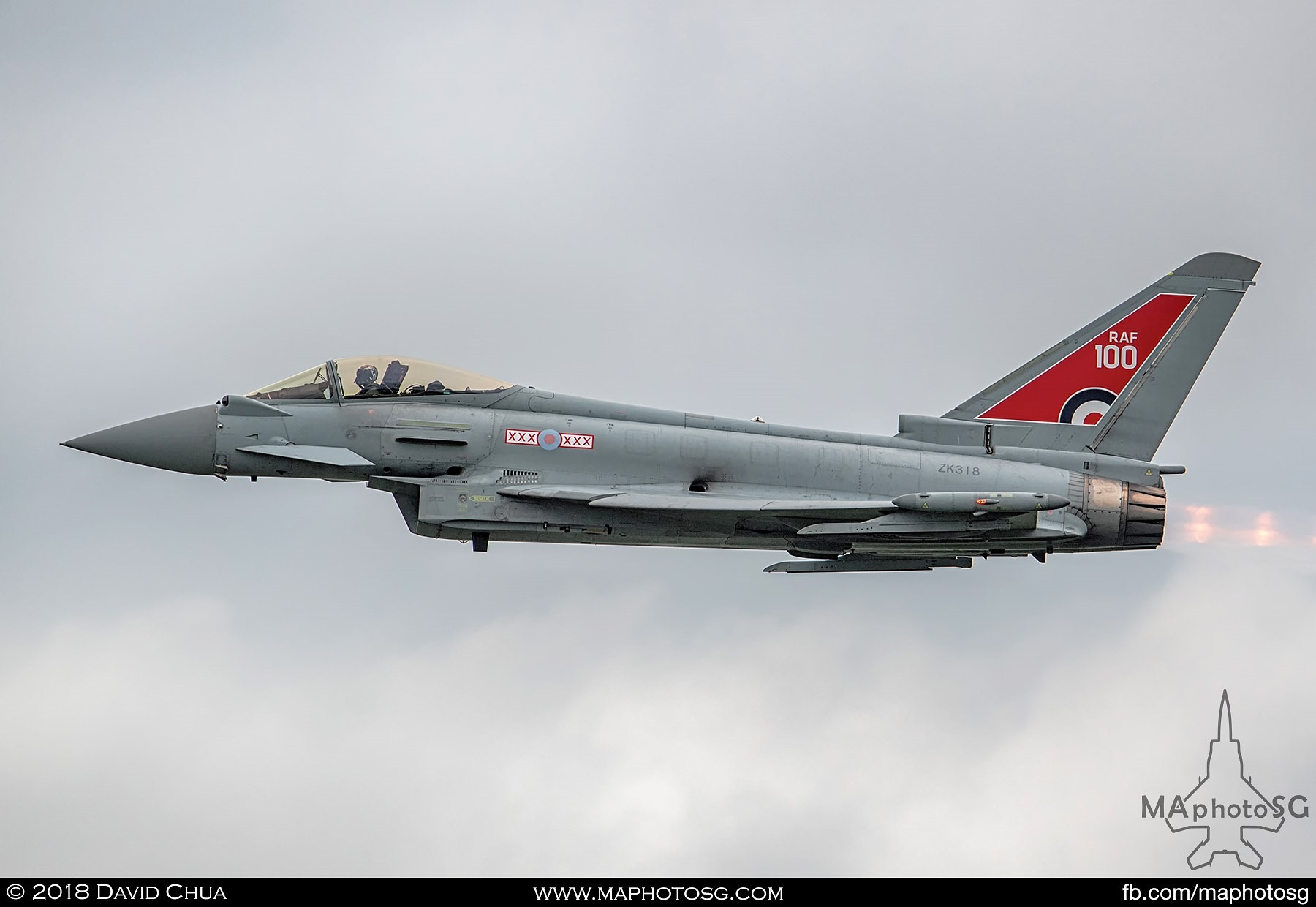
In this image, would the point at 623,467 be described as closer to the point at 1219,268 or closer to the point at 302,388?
the point at 302,388

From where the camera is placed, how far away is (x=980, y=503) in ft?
64.6

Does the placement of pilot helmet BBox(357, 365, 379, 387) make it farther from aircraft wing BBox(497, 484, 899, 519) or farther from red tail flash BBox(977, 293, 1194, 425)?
red tail flash BBox(977, 293, 1194, 425)

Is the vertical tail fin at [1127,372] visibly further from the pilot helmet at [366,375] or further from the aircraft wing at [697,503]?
the pilot helmet at [366,375]

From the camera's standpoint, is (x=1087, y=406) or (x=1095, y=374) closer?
(x=1087, y=406)

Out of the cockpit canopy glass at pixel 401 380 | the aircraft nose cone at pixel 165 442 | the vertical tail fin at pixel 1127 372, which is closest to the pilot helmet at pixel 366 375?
the cockpit canopy glass at pixel 401 380

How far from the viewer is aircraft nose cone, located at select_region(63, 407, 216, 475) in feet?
69.7

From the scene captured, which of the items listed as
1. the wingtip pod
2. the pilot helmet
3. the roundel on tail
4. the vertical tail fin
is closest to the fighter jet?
the pilot helmet

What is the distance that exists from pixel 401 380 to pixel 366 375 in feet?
1.69

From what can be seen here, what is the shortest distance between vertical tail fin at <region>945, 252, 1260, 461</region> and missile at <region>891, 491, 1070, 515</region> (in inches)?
109

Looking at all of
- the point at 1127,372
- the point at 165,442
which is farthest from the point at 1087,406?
the point at 165,442

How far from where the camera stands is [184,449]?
21250 millimetres
